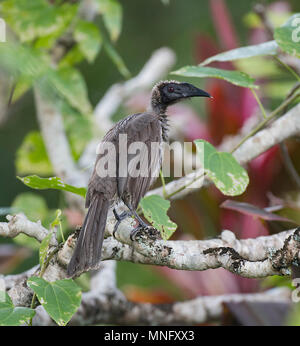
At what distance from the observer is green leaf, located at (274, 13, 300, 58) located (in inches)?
61.7

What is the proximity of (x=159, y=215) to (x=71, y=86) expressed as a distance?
0.98m

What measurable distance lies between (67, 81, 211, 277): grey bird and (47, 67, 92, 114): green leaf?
10.5 inches

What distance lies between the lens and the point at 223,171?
1.44 meters

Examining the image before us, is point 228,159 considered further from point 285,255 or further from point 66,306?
point 66,306

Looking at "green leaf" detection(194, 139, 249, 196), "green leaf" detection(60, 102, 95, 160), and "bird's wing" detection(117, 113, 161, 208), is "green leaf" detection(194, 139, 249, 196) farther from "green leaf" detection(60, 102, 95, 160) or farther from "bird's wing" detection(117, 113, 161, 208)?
"green leaf" detection(60, 102, 95, 160)

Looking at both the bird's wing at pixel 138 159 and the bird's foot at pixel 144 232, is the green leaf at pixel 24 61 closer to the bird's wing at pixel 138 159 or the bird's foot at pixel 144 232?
the bird's wing at pixel 138 159

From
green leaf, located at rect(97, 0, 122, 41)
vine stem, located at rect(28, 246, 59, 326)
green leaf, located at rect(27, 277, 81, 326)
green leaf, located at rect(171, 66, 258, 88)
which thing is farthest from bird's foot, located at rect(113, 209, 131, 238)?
green leaf, located at rect(97, 0, 122, 41)

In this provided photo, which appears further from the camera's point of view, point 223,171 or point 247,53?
point 247,53

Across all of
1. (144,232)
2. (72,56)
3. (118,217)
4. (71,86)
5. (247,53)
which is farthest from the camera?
(72,56)

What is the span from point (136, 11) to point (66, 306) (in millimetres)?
5271

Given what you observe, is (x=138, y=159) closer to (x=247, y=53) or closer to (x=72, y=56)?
(x=247, y=53)

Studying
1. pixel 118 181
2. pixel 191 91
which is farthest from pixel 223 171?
pixel 191 91

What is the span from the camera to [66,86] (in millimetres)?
2105
